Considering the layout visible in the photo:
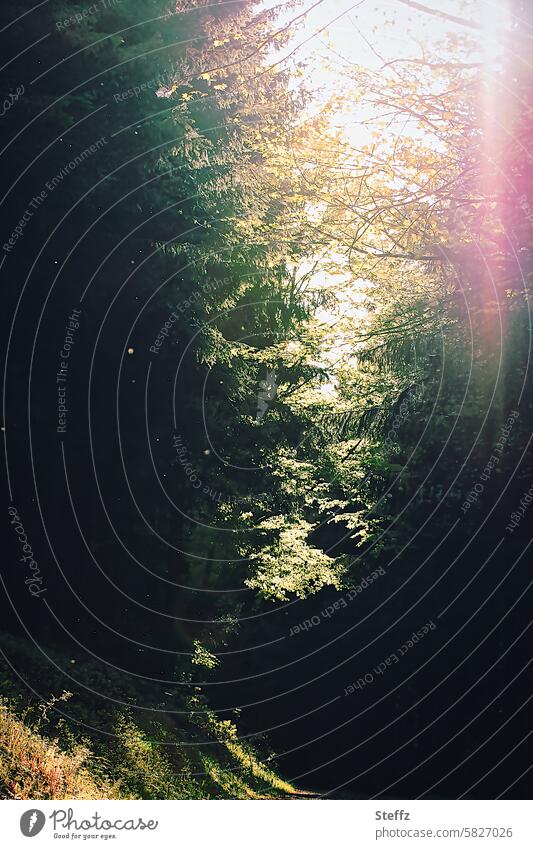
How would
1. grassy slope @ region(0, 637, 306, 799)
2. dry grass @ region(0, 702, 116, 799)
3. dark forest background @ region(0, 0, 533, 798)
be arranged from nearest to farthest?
1. dry grass @ region(0, 702, 116, 799)
2. grassy slope @ region(0, 637, 306, 799)
3. dark forest background @ region(0, 0, 533, 798)

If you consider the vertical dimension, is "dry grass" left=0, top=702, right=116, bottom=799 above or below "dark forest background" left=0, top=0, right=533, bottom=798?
below

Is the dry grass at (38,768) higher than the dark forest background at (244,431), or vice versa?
the dark forest background at (244,431)

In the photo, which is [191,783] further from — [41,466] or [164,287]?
[164,287]

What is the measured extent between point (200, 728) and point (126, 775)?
3797 mm

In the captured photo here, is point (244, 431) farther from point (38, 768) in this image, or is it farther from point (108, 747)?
point (38, 768)

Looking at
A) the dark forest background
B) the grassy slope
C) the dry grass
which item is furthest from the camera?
the dark forest background

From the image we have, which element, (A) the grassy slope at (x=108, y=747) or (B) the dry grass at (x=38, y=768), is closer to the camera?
(B) the dry grass at (x=38, y=768)

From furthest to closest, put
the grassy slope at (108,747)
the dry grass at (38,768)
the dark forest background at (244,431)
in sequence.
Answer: the dark forest background at (244,431), the grassy slope at (108,747), the dry grass at (38,768)

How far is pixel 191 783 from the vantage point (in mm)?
8766

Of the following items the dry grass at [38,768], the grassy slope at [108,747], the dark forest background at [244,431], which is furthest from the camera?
the dark forest background at [244,431]

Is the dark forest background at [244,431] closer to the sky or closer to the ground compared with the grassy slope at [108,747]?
closer to the sky

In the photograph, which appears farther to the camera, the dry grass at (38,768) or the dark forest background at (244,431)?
the dark forest background at (244,431)

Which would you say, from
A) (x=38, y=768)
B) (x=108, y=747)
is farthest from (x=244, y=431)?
(x=38, y=768)

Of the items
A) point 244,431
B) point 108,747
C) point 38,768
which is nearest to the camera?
point 38,768
